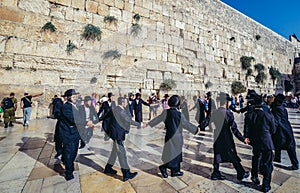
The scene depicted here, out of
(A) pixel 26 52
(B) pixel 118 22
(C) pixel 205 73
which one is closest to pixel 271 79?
(C) pixel 205 73

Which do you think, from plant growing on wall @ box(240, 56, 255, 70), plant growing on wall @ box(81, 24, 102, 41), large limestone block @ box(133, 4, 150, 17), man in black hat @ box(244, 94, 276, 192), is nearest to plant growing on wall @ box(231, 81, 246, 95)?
plant growing on wall @ box(240, 56, 255, 70)

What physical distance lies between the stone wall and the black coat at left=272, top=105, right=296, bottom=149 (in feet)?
21.2

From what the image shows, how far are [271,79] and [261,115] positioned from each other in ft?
55.8

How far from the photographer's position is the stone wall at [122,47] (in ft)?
21.9

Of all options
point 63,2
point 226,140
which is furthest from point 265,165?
point 63,2

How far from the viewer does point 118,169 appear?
278 cm

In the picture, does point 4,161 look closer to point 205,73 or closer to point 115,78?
point 115,78

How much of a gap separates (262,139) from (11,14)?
913cm

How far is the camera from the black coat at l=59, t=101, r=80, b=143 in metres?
2.48

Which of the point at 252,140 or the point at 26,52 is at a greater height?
the point at 26,52

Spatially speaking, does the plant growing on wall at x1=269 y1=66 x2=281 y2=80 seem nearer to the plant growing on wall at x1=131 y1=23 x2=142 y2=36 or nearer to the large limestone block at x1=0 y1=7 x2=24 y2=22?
the plant growing on wall at x1=131 y1=23 x2=142 y2=36

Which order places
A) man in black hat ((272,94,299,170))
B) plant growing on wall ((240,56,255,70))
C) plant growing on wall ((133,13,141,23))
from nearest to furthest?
man in black hat ((272,94,299,170))
plant growing on wall ((133,13,141,23))
plant growing on wall ((240,56,255,70))

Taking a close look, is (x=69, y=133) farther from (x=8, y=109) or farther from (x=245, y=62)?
(x=245, y=62)

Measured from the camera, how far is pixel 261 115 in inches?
90.6
